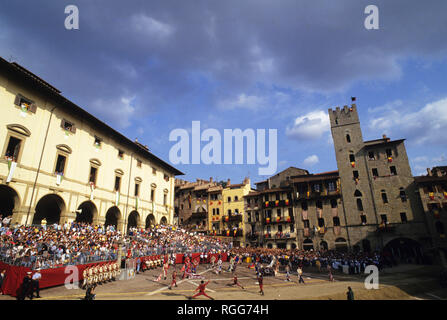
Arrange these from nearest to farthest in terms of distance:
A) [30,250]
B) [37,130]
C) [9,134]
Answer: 1. [30,250]
2. [9,134]
3. [37,130]

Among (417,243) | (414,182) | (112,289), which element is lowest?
(112,289)

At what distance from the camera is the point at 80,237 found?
22.2m

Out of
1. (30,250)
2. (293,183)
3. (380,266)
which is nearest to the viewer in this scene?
(30,250)

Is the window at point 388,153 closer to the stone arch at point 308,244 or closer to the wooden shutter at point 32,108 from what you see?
the stone arch at point 308,244

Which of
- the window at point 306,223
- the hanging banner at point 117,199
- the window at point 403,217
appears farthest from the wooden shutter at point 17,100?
the window at point 403,217

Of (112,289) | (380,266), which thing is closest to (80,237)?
(112,289)

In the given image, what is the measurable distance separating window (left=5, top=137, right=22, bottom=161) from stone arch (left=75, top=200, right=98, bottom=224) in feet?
29.3

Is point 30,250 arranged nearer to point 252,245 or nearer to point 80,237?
point 80,237

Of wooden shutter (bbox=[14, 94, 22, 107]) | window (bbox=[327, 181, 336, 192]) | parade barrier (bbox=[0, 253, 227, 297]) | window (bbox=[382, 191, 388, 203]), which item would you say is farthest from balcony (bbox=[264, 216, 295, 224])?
wooden shutter (bbox=[14, 94, 22, 107])

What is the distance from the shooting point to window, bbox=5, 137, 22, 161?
70.3ft

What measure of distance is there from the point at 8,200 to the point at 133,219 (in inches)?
641

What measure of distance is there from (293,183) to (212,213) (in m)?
18.7

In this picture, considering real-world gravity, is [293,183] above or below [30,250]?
above

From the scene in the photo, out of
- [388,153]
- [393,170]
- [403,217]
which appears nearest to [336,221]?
[403,217]
